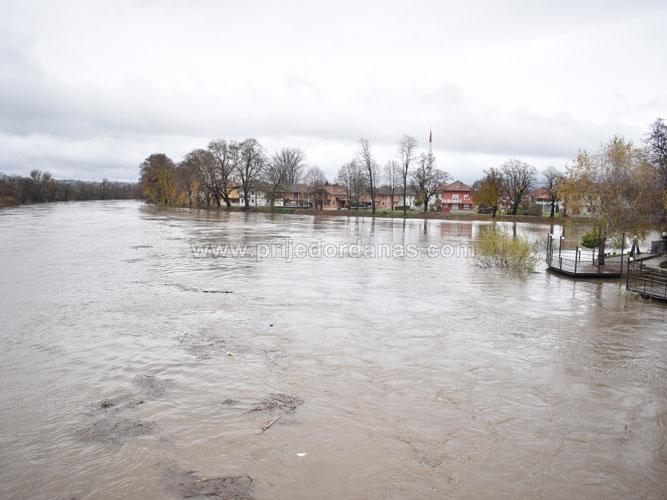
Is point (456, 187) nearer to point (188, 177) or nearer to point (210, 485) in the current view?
point (188, 177)

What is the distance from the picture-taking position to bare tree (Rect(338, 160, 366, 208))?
4240 inches

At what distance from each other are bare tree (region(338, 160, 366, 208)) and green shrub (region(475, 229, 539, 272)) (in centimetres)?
7861

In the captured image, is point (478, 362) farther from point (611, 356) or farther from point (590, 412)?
point (611, 356)

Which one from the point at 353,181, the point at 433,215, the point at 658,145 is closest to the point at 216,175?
the point at 353,181

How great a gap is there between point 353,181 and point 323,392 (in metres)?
104

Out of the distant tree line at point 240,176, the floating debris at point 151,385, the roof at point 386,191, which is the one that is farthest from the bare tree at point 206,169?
the floating debris at point 151,385

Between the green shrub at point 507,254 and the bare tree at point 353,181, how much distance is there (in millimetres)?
78615

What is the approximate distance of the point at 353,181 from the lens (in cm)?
11200

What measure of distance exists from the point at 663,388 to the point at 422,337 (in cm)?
562

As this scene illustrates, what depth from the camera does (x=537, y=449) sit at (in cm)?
807

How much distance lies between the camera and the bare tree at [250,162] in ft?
310

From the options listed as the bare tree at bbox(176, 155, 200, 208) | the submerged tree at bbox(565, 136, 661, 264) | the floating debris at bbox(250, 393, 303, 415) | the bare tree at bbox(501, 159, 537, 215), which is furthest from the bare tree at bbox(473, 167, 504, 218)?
the floating debris at bbox(250, 393, 303, 415)

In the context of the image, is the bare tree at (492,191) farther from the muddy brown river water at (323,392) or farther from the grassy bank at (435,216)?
the muddy brown river water at (323,392)

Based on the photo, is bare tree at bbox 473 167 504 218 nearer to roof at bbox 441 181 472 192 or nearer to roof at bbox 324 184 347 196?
roof at bbox 441 181 472 192
